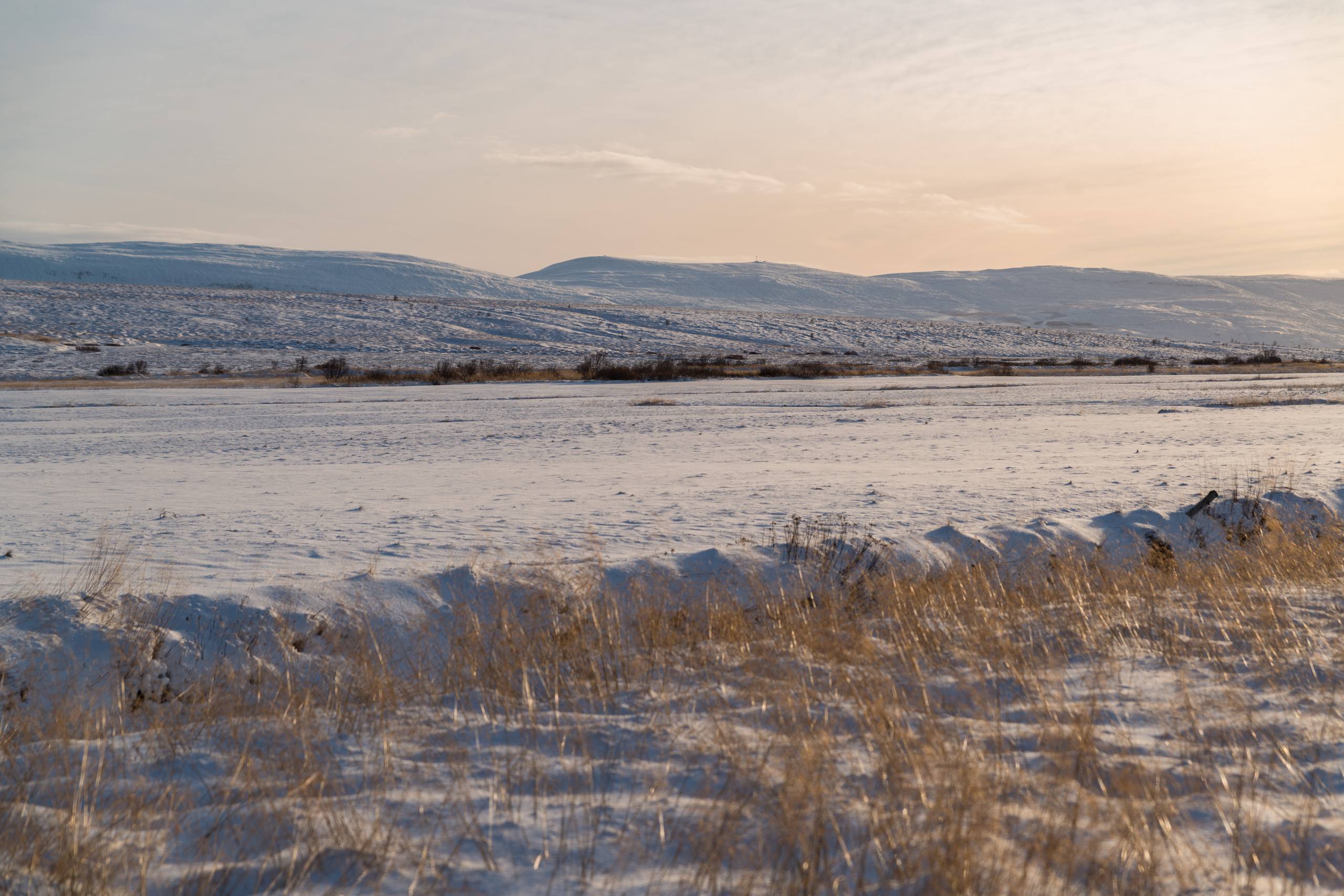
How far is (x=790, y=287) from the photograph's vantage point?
11744 cm

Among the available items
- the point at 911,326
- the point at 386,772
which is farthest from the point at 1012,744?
the point at 911,326

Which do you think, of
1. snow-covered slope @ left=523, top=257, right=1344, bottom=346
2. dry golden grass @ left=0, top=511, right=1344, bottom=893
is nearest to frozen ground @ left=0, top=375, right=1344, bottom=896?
dry golden grass @ left=0, top=511, right=1344, bottom=893

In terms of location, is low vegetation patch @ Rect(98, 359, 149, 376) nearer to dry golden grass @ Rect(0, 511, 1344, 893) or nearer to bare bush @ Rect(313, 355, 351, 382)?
bare bush @ Rect(313, 355, 351, 382)

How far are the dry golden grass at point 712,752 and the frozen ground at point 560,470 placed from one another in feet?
5.46

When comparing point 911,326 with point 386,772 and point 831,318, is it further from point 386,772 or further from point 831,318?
point 386,772

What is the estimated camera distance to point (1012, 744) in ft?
13.2

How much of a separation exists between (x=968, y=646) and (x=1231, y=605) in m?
2.25

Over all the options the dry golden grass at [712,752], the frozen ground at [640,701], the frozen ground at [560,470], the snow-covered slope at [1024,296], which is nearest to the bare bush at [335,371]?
the frozen ground at [560,470]

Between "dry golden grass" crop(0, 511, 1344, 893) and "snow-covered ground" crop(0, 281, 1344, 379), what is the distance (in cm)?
3533

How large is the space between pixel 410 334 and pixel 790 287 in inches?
2764

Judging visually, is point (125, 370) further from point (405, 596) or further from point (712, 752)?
point (712, 752)

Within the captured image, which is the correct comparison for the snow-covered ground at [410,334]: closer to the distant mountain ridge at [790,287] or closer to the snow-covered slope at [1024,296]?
the distant mountain ridge at [790,287]

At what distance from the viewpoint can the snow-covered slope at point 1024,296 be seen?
326 ft

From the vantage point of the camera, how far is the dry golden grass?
10.0 ft
